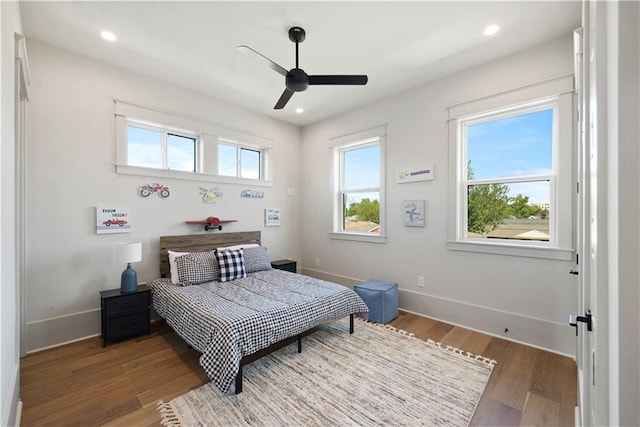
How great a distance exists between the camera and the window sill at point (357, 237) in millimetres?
4027

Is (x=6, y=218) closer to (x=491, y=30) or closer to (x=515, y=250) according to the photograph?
(x=491, y=30)

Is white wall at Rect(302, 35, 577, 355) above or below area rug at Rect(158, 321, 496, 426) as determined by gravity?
above

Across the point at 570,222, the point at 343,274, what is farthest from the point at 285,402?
the point at 570,222

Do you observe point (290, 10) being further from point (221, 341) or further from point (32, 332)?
point (32, 332)

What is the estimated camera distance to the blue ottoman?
3336 mm

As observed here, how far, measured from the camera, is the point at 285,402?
1.97 m

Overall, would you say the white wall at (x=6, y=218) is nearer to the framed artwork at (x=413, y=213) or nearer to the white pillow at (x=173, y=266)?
the white pillow at (x=173, y=266)

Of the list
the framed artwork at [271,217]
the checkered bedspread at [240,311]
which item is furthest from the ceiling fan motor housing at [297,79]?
the framed artwork at [271,217]

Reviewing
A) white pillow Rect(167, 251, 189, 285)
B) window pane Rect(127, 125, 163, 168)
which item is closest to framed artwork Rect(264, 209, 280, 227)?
white pillow Rect(167, 251, 189, 285)

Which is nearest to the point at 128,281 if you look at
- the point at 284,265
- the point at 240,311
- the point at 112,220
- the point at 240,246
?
the point at 112,220

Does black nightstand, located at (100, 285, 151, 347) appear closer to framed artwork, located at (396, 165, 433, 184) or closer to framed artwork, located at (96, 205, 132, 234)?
framed artwork, located at (96, 205, 132, 234)

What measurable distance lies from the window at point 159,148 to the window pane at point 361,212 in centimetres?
239

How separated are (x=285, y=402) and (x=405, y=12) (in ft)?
10.3

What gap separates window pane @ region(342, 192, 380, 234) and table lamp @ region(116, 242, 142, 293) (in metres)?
2.93
